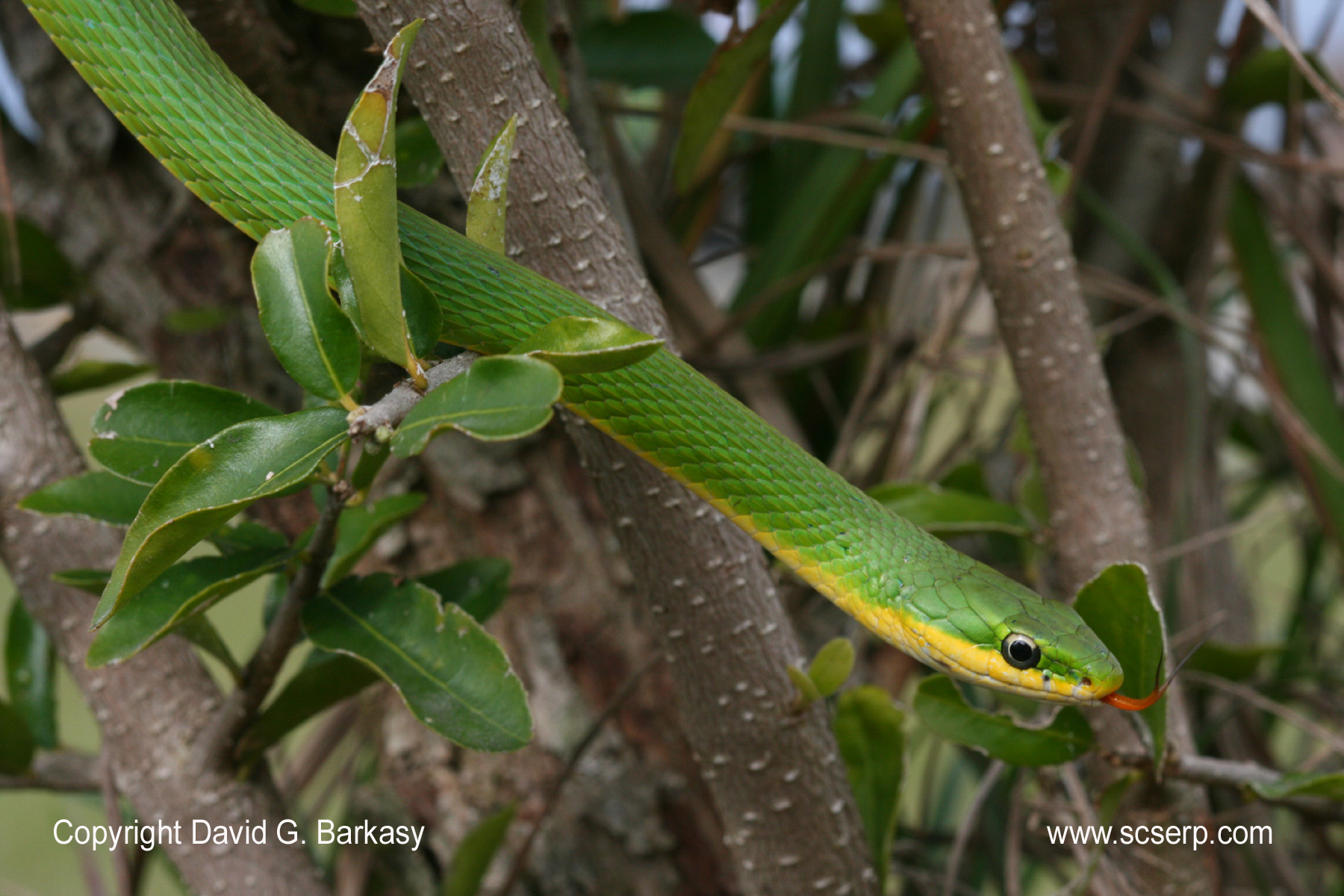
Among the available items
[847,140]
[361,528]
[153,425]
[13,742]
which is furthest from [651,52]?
[13,742]

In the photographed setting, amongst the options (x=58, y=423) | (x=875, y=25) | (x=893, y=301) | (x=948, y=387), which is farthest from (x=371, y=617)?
(x=875, y=25)

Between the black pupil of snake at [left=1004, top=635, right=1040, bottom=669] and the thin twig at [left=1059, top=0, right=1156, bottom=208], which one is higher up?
the thin twig at [left=1059, top=0, right=1156, bottom=208]

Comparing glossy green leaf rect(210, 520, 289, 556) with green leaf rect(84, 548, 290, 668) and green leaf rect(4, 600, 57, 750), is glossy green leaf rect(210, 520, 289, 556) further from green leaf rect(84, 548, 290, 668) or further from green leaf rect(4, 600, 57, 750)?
green leaf rect(4, 600, 57, 750)

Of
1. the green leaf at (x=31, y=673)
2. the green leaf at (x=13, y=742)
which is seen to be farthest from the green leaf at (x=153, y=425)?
the green leaf at (x=31, y=673)

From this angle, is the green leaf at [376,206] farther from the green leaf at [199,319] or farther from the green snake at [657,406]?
the green leaf at [199,319]

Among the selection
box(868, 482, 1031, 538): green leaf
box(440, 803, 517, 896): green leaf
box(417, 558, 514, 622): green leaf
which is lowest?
box(440, 803, 517, 896): green leaf

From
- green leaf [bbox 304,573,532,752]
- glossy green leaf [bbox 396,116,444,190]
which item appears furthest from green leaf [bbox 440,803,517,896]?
glossy green leaf [bbox 396,116,444,190]

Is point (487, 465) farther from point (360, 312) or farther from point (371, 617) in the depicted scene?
point (360, 312)
